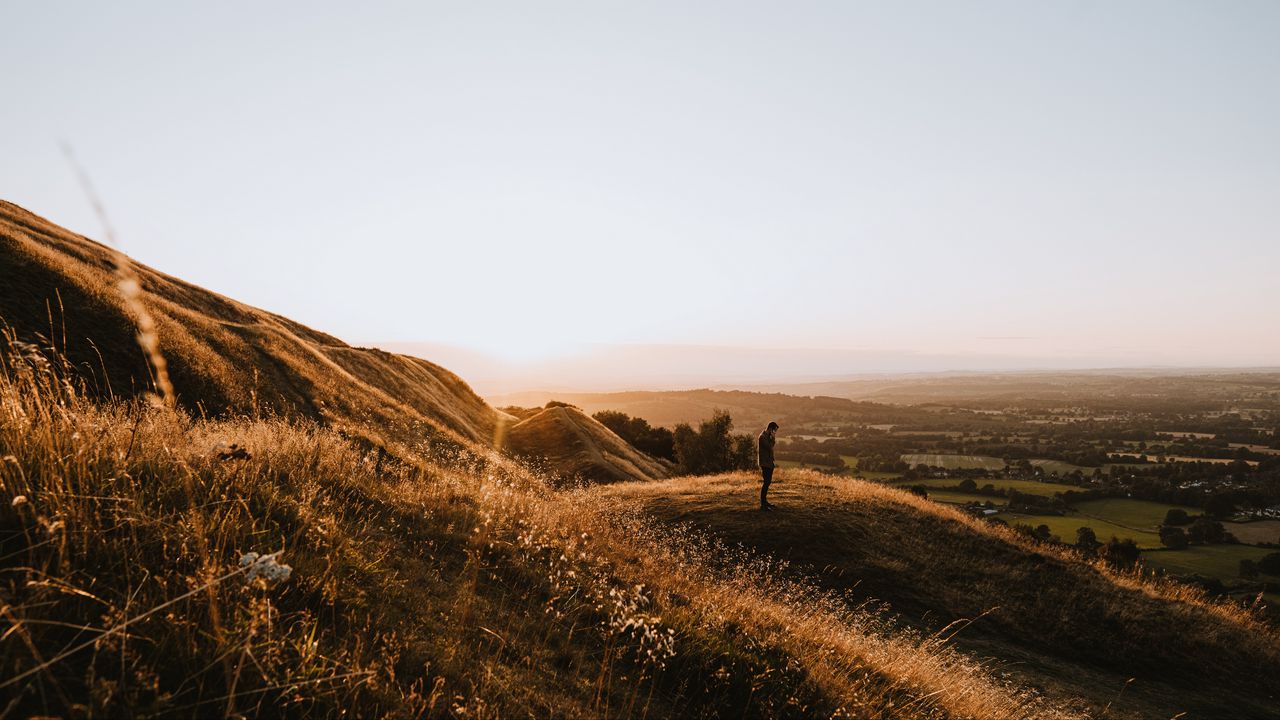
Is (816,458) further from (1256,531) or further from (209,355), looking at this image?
(209,355)

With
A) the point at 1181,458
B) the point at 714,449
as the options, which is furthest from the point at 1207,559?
the point at 1181,458

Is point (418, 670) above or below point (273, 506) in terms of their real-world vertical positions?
below

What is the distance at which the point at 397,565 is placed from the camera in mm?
5316

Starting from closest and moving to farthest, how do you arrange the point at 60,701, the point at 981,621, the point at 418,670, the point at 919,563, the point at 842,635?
the point at 60,701
the point at 418,670
the point at 842,635
the point at 981,621
the point at 919,563

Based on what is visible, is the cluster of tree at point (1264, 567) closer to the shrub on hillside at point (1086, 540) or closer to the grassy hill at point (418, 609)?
the shrub on hillside at point (1086, 540)

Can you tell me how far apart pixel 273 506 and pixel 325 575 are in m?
1.44

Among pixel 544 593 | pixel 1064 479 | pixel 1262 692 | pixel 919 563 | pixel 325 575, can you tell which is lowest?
pixel 1064 479

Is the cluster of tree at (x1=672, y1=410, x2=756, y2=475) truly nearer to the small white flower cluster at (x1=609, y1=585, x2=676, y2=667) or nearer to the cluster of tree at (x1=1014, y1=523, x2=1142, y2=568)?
the cluster of tree at (x1=1014, y1=523, x2=1142, y2=568)

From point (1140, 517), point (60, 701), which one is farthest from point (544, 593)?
point (1140, 517)

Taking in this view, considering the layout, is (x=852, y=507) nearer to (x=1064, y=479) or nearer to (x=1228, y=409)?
(x=1064, y=479)

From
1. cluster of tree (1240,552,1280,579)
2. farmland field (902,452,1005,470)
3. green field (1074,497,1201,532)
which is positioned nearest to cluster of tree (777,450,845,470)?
farmland field (902,452,1005,470)

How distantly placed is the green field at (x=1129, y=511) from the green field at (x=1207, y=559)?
744 centimetres

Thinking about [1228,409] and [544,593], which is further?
[1228,409]

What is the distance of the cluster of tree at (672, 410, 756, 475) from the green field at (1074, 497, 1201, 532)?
35401mm
